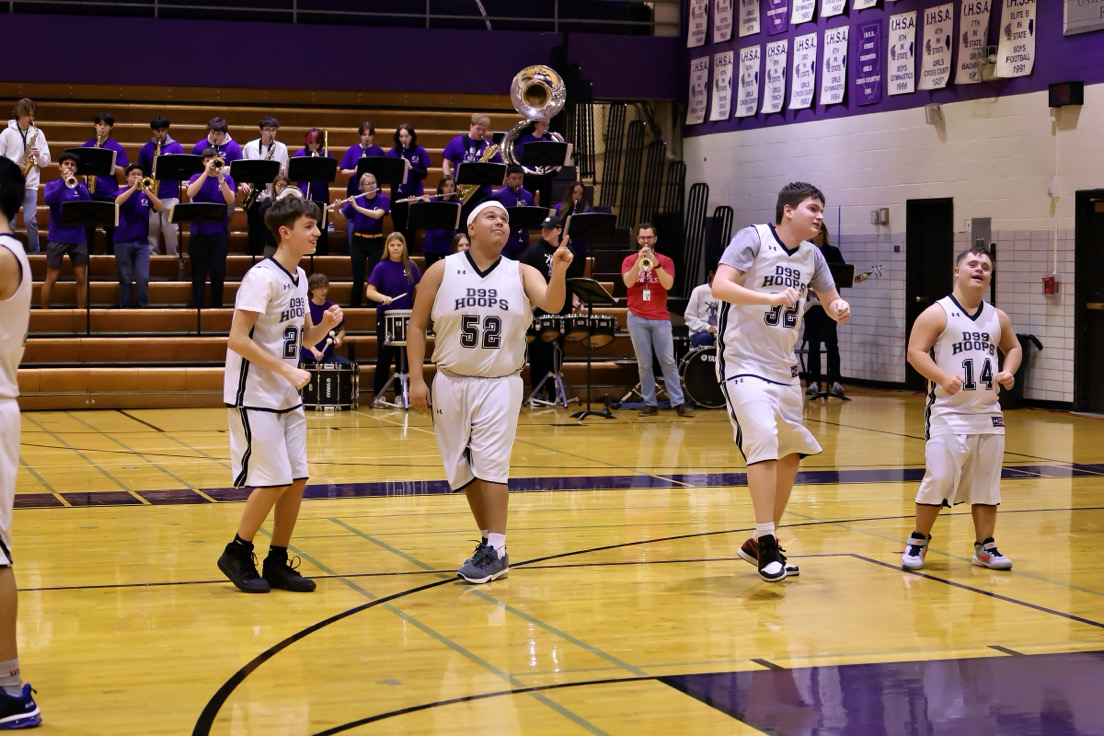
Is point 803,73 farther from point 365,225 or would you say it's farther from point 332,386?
point 332,386

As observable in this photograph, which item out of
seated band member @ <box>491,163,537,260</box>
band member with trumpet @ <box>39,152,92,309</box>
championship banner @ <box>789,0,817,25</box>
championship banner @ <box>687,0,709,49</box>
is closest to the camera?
band member with trumpet @ <box>39,152,92,309</box>

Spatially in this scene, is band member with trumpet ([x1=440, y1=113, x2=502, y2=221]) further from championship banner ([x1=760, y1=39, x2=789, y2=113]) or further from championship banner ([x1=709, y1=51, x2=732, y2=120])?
championship banner ([x1=709, y1=51, x2=732, y2=120])

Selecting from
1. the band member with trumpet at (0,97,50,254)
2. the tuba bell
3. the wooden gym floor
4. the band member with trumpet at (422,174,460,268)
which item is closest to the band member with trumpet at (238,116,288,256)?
the band member with trumpet at (422,174,460,268)

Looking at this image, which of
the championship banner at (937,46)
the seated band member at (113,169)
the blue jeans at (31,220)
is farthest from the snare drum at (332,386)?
the championship banner at (937,46)

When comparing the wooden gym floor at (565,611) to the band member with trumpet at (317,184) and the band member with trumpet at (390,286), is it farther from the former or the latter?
the band member with trumpet at (317,184)

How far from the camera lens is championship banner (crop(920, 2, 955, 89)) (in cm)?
1623

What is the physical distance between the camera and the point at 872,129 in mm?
17672

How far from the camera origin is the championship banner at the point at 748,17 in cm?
1989

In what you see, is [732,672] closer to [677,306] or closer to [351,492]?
[351,492]

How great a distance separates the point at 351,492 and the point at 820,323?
8.62 m

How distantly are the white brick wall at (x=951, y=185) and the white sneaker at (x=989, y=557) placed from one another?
872cm

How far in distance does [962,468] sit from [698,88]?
15.4 m

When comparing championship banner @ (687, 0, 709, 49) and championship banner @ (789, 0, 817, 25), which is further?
championship banner @ (687, 0, 709, 49)

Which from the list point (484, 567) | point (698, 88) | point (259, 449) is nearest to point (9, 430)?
point (259, 449)
